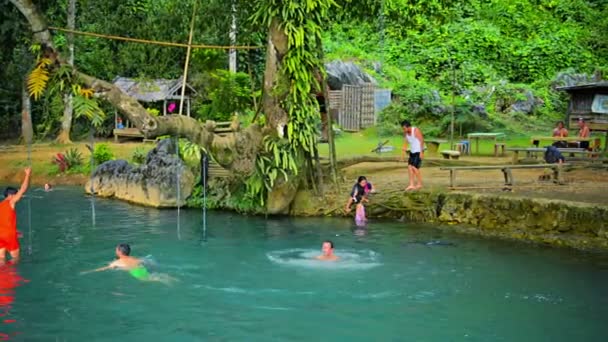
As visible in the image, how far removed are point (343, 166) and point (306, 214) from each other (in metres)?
2.88

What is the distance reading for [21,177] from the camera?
79.6 feet

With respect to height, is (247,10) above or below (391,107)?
above

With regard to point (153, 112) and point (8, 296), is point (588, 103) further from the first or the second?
point (8, 296)

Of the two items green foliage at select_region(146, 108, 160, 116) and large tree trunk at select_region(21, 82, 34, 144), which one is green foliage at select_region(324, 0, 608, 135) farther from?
large tree trunk at select_region(21, 82, 34, 144)

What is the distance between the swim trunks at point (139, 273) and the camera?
1274 centimetres

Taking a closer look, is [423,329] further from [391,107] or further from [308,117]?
[391,107]

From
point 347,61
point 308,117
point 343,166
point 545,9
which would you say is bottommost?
point 343,166

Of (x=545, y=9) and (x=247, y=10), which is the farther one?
(x=545, y=9)

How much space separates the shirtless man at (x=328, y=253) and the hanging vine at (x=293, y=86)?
3844 mm

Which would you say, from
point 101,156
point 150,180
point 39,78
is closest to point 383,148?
point 150,180

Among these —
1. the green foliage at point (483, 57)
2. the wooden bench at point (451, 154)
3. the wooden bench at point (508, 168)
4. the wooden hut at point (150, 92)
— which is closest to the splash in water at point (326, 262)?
the wooden bench at point (508, 168)

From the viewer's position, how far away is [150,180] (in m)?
20.2

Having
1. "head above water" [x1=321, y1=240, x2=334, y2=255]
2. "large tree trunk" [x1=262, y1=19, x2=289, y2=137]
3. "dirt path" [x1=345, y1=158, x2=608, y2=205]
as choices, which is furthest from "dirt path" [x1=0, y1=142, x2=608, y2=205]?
"head above water" [x1=321, y1=240, x2=334, y2=255]

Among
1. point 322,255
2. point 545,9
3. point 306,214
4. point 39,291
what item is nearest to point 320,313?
point 322,255
